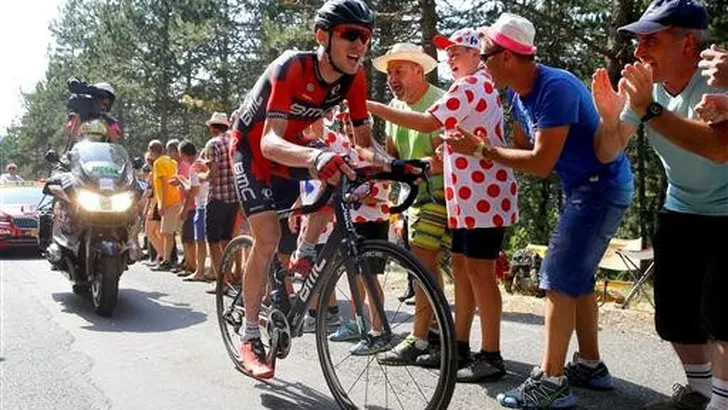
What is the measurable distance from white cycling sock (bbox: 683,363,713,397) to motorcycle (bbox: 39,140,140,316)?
16.3 feet

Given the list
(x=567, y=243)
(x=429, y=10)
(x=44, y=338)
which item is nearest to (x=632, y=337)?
(x=567, y=243)

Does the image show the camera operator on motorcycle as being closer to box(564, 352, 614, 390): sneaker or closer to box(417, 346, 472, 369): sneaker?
box(417, 346, 472, 369): sneaker

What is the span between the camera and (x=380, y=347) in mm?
Result: 3615

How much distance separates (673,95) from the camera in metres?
3.30

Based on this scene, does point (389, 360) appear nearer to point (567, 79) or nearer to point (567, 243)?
point (567, 243)

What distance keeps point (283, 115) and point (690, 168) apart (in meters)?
2.07

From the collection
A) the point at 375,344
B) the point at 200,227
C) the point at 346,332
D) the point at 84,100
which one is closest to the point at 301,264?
the point at 346,332

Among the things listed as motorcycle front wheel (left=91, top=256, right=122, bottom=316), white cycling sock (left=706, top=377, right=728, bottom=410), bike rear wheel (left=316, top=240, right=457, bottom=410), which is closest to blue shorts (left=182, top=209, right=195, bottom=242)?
motorcycle front wheel (left=91, top=256, right=122, bottom=316)

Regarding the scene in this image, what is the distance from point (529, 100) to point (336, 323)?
1696 millimetres

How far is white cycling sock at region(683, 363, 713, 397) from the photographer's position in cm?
356

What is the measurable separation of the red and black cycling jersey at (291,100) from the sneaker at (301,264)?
52 cm

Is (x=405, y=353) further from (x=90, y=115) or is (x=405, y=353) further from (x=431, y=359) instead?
(x=90, y=115)

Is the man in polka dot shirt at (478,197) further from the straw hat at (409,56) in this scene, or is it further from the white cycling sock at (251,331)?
the white cycling sock at (251,331)

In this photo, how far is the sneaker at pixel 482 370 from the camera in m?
4.23
